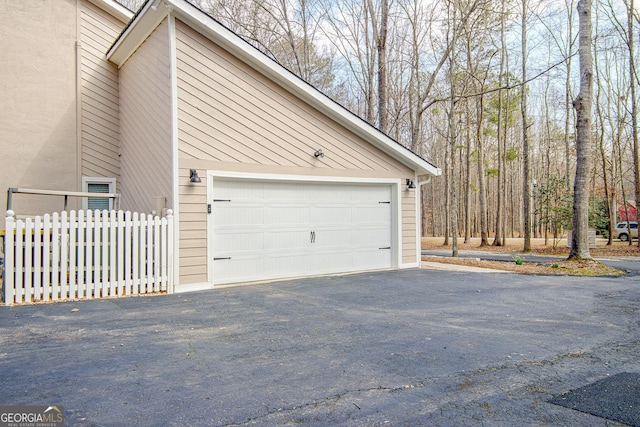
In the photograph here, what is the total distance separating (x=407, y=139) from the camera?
28.0 m

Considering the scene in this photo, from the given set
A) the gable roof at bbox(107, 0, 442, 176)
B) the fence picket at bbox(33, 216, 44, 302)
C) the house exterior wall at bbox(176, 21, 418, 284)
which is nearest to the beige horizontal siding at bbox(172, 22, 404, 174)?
the house exterior wall at bbox(176, 21, 418, 284)

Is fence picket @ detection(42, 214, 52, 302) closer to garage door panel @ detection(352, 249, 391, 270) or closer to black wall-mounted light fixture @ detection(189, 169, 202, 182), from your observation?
black wall-mounted light fixture @ detection(189, 169, 202, 182)

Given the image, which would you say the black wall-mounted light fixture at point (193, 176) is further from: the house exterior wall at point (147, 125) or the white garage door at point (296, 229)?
the white garage door at point (296, 229)

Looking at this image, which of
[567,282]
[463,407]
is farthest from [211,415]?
[567,282]

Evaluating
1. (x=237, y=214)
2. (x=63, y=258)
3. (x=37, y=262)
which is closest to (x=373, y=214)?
(x=237, y=214)

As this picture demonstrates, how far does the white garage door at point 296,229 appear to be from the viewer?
26.1ft

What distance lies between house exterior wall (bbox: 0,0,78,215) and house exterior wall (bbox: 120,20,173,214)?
3.73 feet

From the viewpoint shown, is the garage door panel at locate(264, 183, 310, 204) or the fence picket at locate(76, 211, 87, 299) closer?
the fence picket at locate(76, 211, 87, 299)

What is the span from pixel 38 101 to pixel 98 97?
1.21 m

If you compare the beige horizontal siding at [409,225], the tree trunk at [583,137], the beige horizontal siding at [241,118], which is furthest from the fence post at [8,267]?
the tree trunk at [583,137]

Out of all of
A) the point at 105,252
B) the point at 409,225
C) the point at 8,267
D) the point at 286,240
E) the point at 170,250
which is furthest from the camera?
the point at 409,225

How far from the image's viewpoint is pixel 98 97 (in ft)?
32.6

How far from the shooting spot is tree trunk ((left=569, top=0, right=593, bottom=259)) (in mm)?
10828

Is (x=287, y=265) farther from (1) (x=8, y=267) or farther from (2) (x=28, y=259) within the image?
(1) (x=8, y=267)
